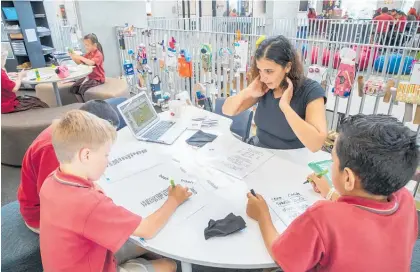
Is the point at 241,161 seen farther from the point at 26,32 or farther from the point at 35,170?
the point at 26,32

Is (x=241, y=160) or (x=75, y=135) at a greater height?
(x=75, y=135)

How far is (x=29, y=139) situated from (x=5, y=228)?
1604 mm

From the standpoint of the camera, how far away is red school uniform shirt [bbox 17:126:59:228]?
3.99 ft

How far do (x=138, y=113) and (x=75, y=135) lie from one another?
88 centimetres

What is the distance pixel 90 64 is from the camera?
3885mm

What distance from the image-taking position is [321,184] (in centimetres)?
120

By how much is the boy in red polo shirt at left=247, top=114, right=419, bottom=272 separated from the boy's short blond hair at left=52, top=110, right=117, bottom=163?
714mm

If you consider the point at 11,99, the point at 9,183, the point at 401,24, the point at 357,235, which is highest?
the point at 401,24

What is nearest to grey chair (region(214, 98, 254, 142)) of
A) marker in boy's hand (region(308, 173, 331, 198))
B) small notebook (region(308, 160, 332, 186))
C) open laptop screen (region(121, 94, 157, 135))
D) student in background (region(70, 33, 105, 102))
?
open laptop screen (region(121, 94, 157, 135))

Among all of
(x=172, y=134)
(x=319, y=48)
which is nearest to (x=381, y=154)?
(x=172, y=134)

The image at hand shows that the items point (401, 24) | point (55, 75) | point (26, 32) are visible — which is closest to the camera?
point (55, 75)

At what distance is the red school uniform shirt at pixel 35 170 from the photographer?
1.22 m

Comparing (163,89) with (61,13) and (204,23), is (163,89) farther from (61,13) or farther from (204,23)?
(204,23)

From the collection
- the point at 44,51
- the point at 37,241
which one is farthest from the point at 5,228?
the point at 44,51
